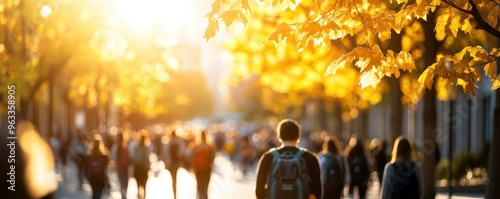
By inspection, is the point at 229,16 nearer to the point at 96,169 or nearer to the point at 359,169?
Answer: the point at 96,169

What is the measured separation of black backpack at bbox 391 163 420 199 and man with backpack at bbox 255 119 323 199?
239cm

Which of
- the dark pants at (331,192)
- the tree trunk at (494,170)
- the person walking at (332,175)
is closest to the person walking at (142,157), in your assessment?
the person walking at (332,175)

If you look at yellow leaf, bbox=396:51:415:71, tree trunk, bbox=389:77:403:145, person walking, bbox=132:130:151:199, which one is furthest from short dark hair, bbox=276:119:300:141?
tree trunk, bbox=389:77:403:145

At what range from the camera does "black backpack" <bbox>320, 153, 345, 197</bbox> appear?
16234mm

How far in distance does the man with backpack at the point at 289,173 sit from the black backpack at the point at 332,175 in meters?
6.10

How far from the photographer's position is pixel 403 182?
40.5 feet

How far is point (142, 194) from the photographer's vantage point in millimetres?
22359

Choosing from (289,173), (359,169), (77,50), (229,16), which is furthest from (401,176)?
(77,50)

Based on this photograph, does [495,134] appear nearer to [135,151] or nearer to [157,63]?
[135,151]

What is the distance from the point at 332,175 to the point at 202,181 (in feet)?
17.6

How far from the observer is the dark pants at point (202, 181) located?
69.1 ft

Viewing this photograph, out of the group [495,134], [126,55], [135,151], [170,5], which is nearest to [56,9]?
[135,151]

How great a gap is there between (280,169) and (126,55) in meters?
31.4

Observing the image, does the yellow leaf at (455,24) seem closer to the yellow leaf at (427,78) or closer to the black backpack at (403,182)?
the yellow leaf at (427,78)
